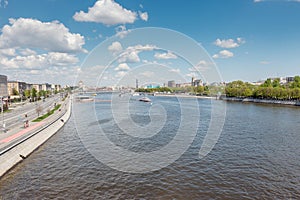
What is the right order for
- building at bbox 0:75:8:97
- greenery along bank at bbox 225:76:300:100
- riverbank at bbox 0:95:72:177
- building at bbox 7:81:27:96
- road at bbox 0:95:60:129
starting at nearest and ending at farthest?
riverbank at bbox 0:95:72:177, road at bbox 0:95:60:129, greenery along bank at bbox 225:76:300:100, building at bbox 0:75:8:97, building at bbox 7:81:27:96

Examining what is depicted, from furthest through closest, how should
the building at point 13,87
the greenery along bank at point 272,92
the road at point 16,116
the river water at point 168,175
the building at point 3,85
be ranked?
the building at point 13,87 < the building at point 3,85 < the greenery along bank at point 272,92 < the road at point 16,116 < the river water at point 168,175

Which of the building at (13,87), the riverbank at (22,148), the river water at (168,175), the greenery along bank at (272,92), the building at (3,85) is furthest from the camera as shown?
the building at (13,87)

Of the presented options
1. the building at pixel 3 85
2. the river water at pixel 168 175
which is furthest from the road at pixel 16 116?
the building at pixel 3 85

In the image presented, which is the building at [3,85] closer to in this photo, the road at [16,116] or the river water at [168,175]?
the road at [16,116]

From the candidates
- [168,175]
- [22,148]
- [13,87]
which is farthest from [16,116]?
[13,87]

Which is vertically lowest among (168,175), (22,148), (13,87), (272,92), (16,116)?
(168,175)

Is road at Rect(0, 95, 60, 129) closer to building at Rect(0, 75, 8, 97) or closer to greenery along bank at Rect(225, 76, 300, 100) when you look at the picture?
building at Rect(0, 75, 8, 97)

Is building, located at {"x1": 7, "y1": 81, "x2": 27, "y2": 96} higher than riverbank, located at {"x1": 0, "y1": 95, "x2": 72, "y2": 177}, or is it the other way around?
building, located at {"x1": 7, "y1": 81, "x2": 27, "y2": 96}

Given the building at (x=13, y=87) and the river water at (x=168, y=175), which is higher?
the building at (x=13, y=87)

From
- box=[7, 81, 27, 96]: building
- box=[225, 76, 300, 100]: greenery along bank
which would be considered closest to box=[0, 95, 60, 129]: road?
box=[7, 81, 27, 96]: building

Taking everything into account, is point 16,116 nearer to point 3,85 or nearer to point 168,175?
point 168,175

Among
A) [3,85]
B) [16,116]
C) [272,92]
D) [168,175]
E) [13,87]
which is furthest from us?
[13,87]

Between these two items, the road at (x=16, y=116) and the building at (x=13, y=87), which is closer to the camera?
the road at (x=16, y=116)

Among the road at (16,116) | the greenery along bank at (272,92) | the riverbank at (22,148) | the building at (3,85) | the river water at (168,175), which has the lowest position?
the river water at (168,175)
